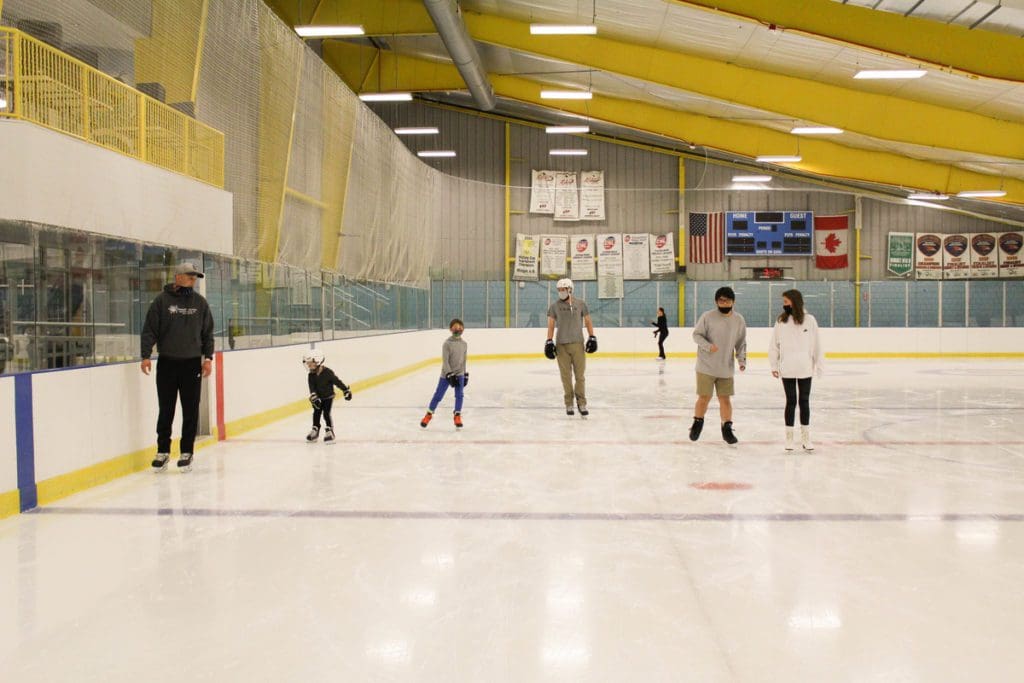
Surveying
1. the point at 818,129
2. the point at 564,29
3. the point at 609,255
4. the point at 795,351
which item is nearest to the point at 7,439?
the point at 795,351

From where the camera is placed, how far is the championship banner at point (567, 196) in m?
25.4

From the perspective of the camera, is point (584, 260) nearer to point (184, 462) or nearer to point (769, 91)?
point (769, 91)

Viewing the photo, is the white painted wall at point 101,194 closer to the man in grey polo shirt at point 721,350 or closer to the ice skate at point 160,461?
the ice skate at point 160,461

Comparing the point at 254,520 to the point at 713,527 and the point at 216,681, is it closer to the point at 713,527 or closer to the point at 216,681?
the point at 216,681

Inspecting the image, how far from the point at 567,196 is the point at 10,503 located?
21768 mm

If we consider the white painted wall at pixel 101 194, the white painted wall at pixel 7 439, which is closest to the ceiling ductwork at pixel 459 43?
the white painted wall at pixel 101 194

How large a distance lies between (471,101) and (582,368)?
17.4m

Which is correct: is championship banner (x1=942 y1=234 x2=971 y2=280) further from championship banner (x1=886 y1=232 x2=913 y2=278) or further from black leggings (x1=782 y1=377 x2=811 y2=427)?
black leggings (x1=782 y1=377 x2=811 y2=427)

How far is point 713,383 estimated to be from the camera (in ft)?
24.6

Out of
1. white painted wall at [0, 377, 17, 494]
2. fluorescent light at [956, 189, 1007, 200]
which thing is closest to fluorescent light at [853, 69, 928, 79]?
fluorescent light at [956, 189, 1007, 200]

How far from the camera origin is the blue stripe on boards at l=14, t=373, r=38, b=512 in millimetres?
4930

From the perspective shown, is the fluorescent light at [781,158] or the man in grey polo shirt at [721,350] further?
the fluorescent light at [781,158]

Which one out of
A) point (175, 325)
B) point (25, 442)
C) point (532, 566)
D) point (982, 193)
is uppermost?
point (982, 193)

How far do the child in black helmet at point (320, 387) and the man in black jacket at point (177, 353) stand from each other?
3.86ft
